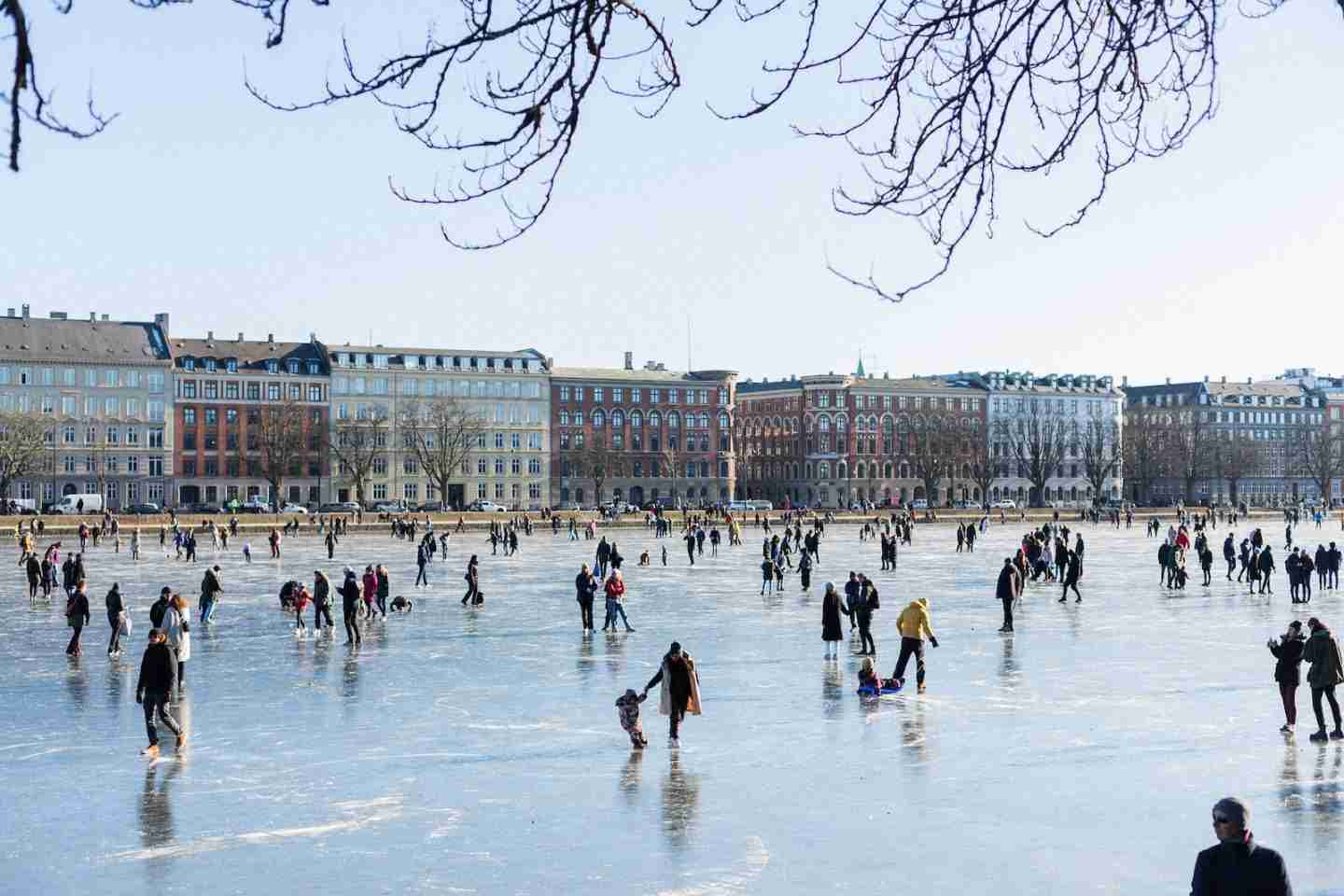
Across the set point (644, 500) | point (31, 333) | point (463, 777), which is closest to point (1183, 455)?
point (644, 500)

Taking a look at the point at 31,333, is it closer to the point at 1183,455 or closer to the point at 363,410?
the point at 363,410

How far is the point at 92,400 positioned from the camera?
333 ft

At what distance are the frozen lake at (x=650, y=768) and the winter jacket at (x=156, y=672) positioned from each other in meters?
0.65

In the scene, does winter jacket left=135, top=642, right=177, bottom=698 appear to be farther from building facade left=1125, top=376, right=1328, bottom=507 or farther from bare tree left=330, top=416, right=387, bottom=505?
building facade left=1125, top=376, right=1328, bottom=507

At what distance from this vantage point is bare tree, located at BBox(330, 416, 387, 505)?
105 m

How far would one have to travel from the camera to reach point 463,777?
13.6 meters

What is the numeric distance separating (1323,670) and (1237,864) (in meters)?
9.00

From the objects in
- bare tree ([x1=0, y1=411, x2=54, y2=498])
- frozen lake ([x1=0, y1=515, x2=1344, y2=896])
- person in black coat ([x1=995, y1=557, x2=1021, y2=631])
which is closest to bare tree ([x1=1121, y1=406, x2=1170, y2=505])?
bare tree ([x1=0, y1=411, x2=54, y2=498])

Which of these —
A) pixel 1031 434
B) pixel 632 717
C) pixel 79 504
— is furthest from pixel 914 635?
pixel 1031 434

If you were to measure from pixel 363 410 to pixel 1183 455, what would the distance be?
260ft

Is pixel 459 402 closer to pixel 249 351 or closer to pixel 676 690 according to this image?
→ pixel 249 351

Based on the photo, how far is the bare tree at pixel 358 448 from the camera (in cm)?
10519

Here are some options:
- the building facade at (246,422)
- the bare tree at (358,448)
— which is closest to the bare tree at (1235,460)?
the bare tree at (358,448)

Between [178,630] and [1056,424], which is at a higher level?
[1056,424]
